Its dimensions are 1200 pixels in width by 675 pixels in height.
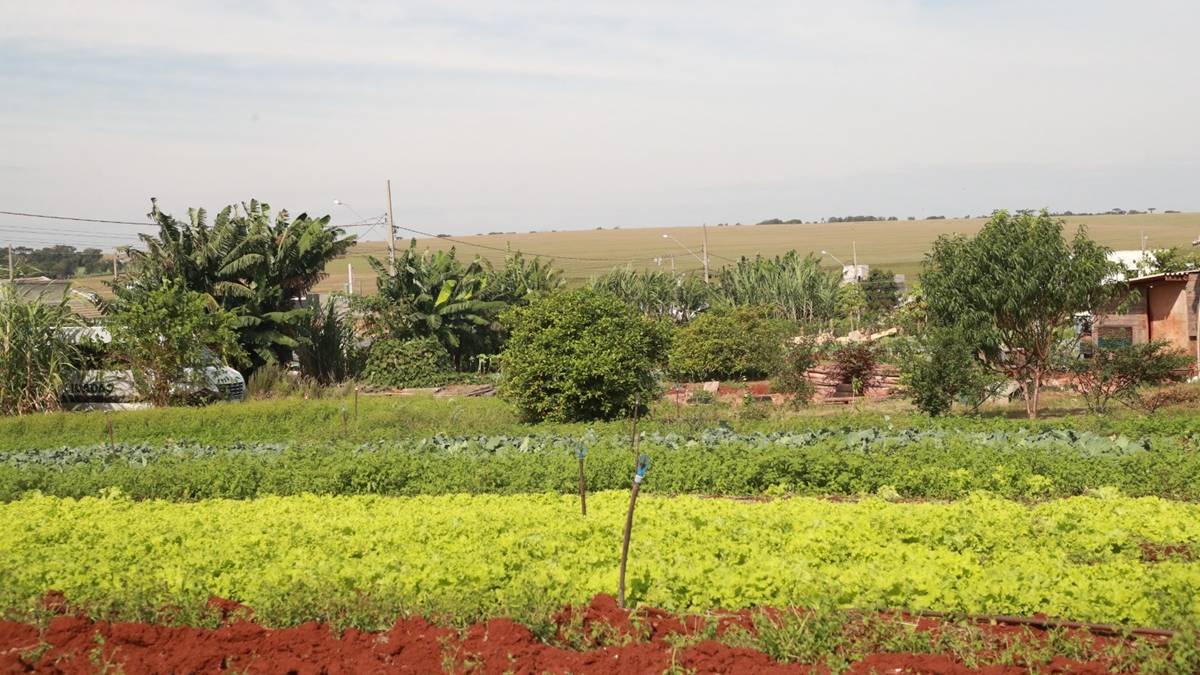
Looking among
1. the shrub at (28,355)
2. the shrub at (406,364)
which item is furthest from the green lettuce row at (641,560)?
the shrub at (406,364)

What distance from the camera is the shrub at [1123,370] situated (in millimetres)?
22188

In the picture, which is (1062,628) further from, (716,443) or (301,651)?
(716,443)

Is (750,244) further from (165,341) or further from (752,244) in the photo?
(165,341)

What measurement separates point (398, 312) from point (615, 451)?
2314cm

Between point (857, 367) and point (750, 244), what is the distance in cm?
11948

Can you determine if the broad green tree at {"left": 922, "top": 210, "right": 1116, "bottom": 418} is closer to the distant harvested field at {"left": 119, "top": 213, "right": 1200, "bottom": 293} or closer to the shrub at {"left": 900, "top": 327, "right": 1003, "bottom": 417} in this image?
the shrub at {"left": 900, "top": 327, "right": 1003, "bottom": 417}

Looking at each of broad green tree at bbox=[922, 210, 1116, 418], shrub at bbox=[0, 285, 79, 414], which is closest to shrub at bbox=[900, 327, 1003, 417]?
broad green tree at bbox=[922, 210, 1116, 418]

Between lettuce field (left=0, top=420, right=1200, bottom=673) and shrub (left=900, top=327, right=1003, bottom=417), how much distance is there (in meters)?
5.03

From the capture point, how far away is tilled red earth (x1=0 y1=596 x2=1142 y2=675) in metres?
7.66

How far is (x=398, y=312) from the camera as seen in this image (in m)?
38.5

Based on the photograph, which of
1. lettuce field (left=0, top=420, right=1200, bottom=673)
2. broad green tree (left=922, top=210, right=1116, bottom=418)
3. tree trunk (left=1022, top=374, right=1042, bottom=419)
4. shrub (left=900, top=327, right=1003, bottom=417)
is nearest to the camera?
lettuce field (left=0, top=420, right=1200, bottom=673)

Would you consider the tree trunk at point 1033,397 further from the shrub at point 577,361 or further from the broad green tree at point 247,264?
the broad green tree at point 247,264

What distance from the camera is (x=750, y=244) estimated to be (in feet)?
483

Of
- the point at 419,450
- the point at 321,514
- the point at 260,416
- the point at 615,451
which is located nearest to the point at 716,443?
the point at 615,451
